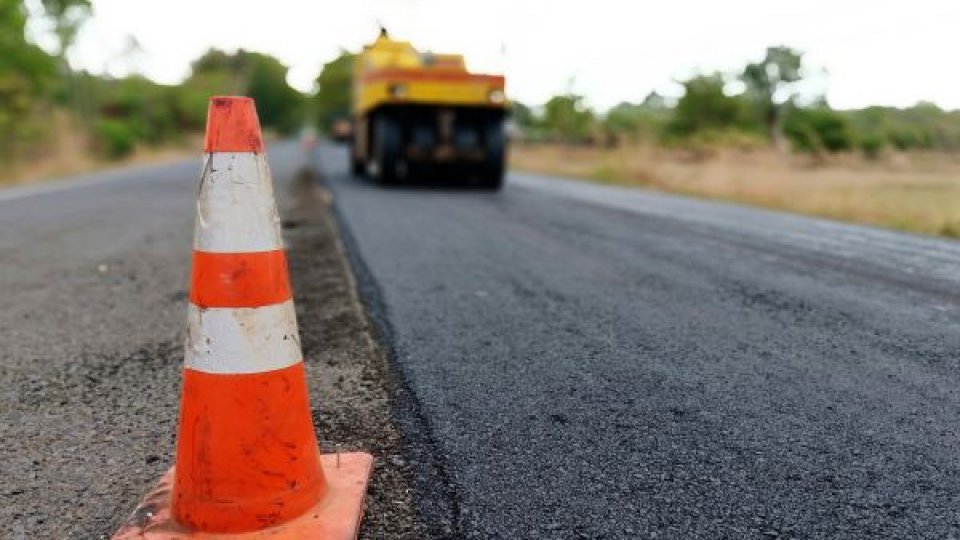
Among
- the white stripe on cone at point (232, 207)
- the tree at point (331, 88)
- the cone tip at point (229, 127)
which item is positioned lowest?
the white stripe on cone at point (232, 207)

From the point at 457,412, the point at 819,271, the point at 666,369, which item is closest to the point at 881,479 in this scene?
the point at 666,369

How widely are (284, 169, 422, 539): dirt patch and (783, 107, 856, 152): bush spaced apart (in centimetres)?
3803

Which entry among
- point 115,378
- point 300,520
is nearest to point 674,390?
point 300,520

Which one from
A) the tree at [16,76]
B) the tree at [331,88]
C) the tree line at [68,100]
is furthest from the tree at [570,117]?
the tree at [331,88]

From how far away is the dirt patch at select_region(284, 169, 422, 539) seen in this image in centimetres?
185

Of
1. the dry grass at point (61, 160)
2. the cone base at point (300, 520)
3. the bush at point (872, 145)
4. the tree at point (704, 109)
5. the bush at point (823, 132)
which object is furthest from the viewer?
the tree at point (704, 109)

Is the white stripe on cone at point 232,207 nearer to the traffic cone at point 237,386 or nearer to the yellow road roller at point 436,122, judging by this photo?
the traffic cone at point 237,386

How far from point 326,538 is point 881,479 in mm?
1408

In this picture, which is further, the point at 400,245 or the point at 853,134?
the point at 853,134

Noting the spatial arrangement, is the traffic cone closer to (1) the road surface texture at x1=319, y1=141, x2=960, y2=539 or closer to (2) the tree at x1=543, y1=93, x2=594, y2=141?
(1) the road surface texture at x1=319, y1=141, x2=960, y2=539

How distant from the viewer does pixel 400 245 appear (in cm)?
603

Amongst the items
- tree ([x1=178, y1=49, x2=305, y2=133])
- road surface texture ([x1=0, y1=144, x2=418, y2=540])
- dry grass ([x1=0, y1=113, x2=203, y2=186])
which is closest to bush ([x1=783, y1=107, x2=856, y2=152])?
dry grass ([x1=0, y1=113, x2=203, y2=186])

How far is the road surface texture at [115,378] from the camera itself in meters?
1.89

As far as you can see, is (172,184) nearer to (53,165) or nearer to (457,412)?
(53,165)
